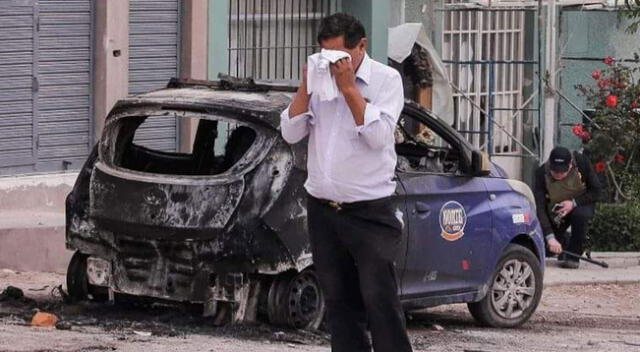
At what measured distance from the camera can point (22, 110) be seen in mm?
14398

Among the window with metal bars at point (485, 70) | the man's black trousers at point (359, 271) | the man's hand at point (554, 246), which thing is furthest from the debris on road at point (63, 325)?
the window with metal bars at point (485, 70)

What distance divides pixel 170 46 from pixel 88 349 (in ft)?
23.9

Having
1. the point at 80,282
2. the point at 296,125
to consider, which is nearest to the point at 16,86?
the point at 80,282

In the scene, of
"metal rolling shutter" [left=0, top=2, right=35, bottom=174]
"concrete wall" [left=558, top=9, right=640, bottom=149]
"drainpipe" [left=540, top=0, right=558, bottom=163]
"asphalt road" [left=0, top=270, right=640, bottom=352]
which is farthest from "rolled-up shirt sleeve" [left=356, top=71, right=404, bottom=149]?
"concrete wall" [left=558, top=9, right=640, bottom=149]

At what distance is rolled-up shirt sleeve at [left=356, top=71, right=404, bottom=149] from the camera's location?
7.28 m

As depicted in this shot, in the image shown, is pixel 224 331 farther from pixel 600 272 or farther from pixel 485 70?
pixel 485 70

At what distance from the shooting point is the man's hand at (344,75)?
7.30 meters

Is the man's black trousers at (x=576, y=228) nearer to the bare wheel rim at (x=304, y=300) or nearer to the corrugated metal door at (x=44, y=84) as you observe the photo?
the corrugated metal door at (x=44, y=84)

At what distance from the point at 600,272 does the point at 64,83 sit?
5712 millimetres

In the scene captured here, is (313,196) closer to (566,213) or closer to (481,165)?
(481,165)

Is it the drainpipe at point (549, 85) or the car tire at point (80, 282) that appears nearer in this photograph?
the car tire at point (80, 282)

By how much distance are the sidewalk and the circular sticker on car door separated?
163 inches

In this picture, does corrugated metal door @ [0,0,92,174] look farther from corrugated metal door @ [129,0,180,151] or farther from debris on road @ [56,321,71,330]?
debris on road @ [56,321,71,330]

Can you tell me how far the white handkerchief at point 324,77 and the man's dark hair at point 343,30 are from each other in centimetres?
13
